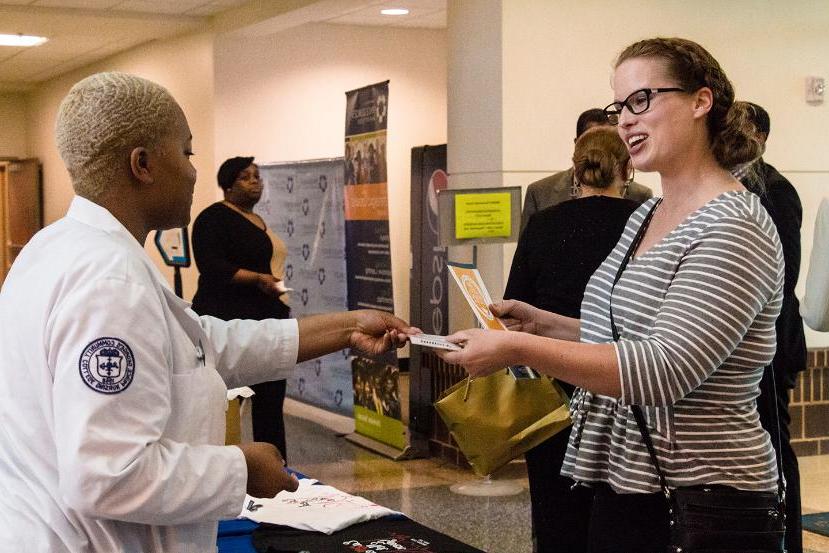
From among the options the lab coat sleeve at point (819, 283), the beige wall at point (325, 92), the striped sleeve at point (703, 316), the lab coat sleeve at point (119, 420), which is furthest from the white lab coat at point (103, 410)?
the beige wall at point (325, 92)

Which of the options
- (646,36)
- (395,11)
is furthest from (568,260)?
(395,11)

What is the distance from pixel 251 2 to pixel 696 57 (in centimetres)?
764

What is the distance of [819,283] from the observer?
3.74m

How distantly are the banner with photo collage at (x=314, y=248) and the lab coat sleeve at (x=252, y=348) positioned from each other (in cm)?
569

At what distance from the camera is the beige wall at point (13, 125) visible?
57.3 feet

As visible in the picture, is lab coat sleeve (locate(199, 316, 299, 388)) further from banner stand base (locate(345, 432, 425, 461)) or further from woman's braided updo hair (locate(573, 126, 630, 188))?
banner stand base (locate(345, 432, 425, 461))

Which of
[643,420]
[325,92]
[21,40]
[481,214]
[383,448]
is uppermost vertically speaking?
[21,40]

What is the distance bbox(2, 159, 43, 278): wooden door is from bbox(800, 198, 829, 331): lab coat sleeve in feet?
47.8

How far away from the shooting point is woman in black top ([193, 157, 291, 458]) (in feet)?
20.5

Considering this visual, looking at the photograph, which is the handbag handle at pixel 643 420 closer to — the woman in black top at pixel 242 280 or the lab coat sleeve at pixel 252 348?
the lab coat sleeve at pixel 252 348

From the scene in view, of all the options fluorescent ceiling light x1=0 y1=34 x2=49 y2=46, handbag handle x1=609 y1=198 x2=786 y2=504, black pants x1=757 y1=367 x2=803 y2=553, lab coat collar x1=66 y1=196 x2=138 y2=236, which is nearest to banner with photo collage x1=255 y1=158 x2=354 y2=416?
fluorescent ceiling light x1=0 y1=34 x2=49 y2=46

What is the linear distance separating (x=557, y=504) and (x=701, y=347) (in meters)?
1.68

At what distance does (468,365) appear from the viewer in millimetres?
2039

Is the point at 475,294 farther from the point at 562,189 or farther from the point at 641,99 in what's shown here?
the point at 562,189
